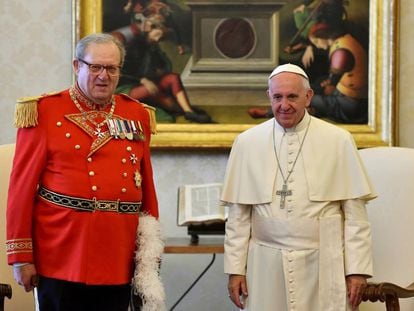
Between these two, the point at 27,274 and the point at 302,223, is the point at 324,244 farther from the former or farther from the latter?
the point at 27,274

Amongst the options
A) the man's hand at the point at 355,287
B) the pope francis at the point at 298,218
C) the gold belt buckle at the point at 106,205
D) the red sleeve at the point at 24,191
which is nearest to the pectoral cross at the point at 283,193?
the pope francis at the point at 298,218

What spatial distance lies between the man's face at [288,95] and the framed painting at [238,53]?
1.22 m

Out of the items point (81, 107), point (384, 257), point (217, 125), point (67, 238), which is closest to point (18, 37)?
point (217, 125)

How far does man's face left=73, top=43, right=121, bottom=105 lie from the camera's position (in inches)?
105

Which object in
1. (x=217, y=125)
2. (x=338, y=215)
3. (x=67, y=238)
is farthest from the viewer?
(x=217, y=125)

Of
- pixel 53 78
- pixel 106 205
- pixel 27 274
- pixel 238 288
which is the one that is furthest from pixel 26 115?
pixel 53 78

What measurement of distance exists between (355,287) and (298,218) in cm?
36

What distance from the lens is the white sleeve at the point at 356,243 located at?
301cm

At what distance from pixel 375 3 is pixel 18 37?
2067mm

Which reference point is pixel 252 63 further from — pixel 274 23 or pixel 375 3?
pixel 375 3

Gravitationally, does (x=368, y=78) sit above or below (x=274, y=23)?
below

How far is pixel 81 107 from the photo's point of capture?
2775 mm

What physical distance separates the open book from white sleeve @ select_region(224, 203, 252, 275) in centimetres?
54

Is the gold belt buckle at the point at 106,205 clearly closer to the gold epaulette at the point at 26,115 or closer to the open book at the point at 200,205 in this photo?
the gold epaulette at the point at 26,115
